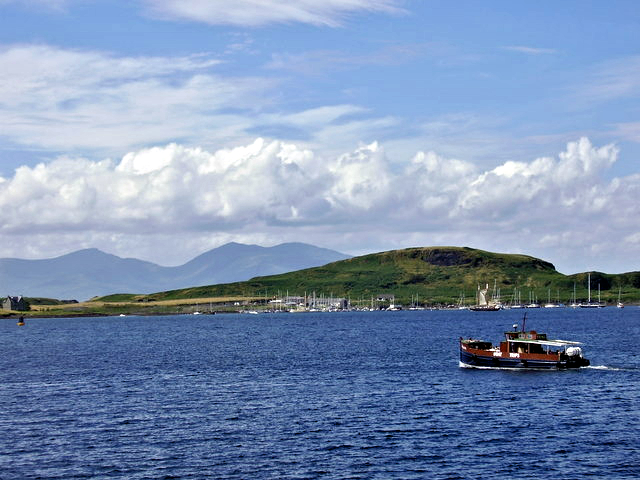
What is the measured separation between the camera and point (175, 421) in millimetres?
84375

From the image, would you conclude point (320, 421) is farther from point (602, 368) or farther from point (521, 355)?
point (602, 368)

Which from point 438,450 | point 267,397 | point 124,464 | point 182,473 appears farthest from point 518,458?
point 267,397

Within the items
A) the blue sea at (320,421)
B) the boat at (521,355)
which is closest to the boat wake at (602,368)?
the blue sea at (320,421)

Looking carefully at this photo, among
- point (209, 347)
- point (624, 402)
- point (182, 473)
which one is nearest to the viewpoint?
point (182, 473)

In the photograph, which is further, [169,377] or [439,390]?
[169,377]

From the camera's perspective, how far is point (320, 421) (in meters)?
83.6

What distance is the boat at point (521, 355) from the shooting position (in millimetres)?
126312

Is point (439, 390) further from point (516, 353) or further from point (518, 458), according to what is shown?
point (518, 458)

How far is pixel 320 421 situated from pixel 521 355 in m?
54.1

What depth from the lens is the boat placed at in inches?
4973

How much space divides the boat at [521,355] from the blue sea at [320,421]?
2.95 meters

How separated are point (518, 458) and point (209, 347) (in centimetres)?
13537

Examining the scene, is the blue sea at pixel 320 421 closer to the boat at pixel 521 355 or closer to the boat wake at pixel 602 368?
the boat wake at pixel 602 368

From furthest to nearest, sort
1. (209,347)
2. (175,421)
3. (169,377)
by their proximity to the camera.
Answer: (209,347) < (169,377) < (175,421)
